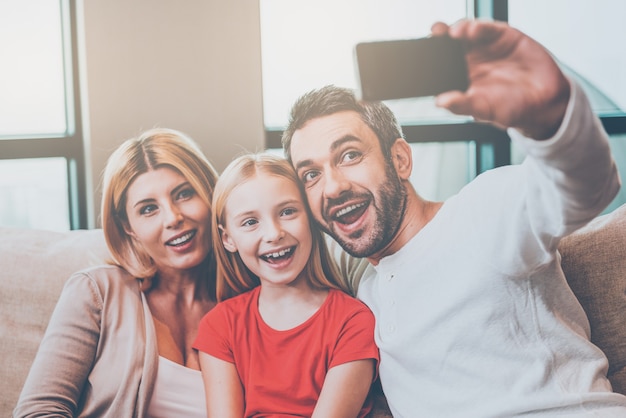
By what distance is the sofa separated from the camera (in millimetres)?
1260

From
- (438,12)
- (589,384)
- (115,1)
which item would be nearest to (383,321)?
(589,384)

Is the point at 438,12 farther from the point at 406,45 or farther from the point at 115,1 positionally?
the point at 115,1

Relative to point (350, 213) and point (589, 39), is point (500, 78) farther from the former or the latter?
point (589, 39)

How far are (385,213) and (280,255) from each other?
0.22 metres

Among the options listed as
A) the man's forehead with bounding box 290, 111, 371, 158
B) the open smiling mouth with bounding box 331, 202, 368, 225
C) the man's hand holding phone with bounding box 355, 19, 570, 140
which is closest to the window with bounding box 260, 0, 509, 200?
the man's forehead with bounding box 290, 111, 371, 158

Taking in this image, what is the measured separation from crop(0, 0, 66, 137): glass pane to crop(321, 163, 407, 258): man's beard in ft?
2.39

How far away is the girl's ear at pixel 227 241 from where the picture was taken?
1.33 metres

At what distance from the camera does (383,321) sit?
125cm

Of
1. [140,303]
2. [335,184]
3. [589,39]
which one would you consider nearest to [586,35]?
[589,39]

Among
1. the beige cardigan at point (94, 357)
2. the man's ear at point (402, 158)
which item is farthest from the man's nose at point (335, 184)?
the beige cardigan at point (94, 357)

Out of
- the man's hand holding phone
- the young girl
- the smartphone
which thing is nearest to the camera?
the man's hand holding phone

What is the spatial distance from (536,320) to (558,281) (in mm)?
83

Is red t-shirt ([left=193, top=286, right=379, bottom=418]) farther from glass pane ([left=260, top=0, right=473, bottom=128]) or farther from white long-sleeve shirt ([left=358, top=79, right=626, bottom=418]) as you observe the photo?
glass pane ([left=260, top=0, right=473, bottom=128])

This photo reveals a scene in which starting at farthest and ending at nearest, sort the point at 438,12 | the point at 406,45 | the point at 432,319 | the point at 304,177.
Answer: the point at 438,12 → the point at 304,177 → the point at 432,319 → the point at 406,45
